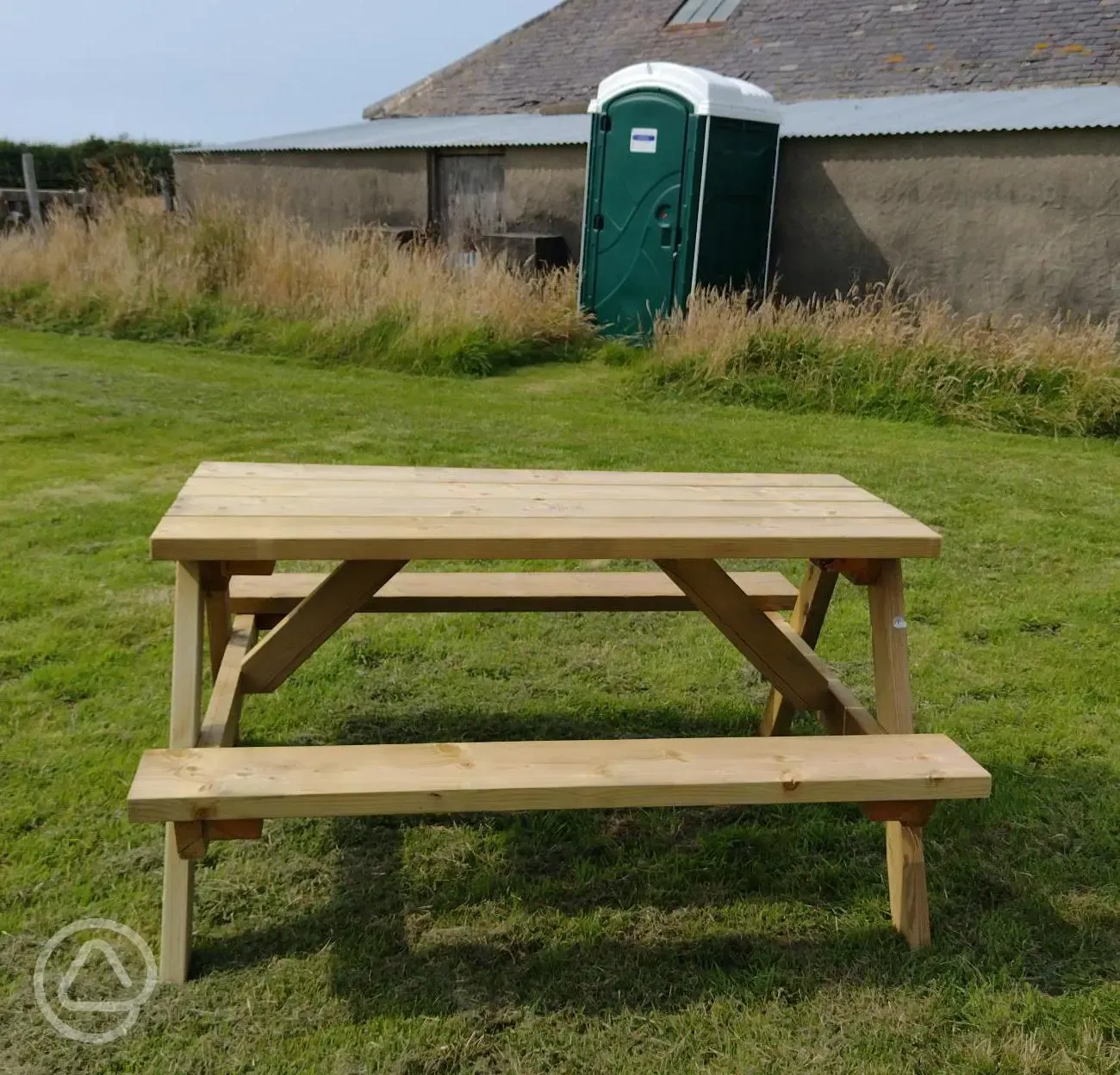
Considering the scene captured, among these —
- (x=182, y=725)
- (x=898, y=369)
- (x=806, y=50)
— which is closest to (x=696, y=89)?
(x=898, y=369)

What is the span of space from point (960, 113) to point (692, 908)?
1067 cm

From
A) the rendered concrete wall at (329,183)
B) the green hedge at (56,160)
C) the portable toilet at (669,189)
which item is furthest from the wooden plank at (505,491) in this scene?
the green hedge at (56,160)

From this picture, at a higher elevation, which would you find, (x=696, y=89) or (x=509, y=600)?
(x=696, y=89)

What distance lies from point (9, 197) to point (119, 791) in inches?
638

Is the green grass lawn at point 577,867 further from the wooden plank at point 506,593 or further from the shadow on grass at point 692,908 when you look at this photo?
the wooden plank at point 506,593

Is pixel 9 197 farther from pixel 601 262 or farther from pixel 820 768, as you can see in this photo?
pixel 820 768

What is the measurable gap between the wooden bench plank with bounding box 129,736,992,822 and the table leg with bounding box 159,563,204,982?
0.45 ft

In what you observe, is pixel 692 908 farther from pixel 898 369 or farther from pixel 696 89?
pixel 696 89

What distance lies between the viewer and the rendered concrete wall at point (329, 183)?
589 inches

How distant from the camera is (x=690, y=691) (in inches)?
137

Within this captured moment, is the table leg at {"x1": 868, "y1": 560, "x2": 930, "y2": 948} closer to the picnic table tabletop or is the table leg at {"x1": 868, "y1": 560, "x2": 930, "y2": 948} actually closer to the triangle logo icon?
the picnic table tabletop

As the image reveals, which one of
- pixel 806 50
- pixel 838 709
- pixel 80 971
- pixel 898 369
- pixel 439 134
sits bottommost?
pixel 80 971

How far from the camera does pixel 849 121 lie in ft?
37.1

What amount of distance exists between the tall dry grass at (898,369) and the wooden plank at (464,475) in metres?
5.22
